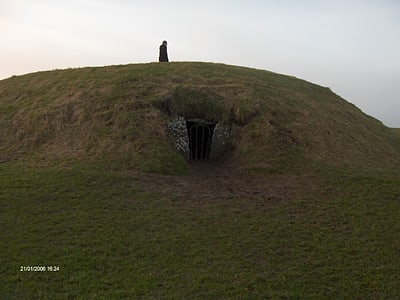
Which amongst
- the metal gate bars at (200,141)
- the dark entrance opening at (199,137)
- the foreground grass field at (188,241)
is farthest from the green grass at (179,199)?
the metal gate bars at (200,141)

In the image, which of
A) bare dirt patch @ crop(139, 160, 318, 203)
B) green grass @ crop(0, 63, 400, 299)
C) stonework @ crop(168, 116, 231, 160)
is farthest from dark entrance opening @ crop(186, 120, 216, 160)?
bare dirt patch @ crop(139, 160, 318, 203)

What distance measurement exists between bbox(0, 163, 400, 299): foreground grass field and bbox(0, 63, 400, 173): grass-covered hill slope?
200 cm

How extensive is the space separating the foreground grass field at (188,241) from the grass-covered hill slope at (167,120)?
78.9 inches

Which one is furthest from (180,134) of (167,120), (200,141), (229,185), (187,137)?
(229,185)

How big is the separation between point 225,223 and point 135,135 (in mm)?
6658

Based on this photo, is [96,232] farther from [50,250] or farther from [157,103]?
[157,103]

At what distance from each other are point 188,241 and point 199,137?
8.74m

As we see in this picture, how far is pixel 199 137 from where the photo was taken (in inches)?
730

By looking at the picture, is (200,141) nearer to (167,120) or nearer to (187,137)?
(187,137)

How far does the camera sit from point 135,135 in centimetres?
1667

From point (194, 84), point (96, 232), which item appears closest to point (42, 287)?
point (96, 232)

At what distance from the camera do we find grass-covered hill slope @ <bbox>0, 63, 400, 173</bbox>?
16.2 meters

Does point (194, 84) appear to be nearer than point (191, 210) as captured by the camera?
No

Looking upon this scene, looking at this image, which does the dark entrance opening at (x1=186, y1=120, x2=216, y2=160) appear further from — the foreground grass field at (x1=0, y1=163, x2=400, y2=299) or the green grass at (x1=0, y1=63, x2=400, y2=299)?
the foreground grass field at (x1=0, y1=163, x2=400, y2=299)
